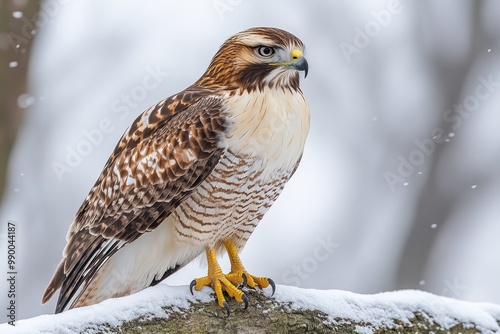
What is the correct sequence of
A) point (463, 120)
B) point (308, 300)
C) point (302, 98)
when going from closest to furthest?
point (308, 300), point (302, 98), point (463, 120)

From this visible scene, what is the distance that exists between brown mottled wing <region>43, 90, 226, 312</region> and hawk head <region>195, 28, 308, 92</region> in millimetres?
217

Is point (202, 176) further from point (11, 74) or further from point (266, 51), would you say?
point (11, 74)

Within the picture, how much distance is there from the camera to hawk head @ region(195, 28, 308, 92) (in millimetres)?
5133

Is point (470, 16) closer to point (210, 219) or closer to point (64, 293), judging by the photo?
point (210, 219)

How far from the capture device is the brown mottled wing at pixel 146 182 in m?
5.11

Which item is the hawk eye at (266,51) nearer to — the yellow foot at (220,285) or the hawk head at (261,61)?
the hawk head at (261,61)

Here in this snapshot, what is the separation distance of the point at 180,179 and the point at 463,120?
3.89 m

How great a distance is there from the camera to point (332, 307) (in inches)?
196

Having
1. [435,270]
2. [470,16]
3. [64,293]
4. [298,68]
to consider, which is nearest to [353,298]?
[298,68]

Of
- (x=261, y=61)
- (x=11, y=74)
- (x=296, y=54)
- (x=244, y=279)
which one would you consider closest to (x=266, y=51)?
(x=261, y=61)

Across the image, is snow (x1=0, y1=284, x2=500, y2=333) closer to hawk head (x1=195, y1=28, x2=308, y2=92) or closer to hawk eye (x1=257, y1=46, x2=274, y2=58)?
hawk head (x1=195, y1=28, x2=308, y2=92)

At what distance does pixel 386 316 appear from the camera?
506 centimetres

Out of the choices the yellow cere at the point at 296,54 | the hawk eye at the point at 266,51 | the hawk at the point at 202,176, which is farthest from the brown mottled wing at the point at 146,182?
the yellow cere at the point at 296,54

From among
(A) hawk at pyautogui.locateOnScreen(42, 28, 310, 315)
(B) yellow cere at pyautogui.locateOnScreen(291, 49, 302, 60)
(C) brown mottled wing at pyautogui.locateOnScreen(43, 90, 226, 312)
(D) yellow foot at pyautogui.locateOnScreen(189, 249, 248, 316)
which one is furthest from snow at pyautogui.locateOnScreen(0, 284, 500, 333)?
(B) yellow cere at pyautogui.locateOnScreen(291, 49, 302, 60)
